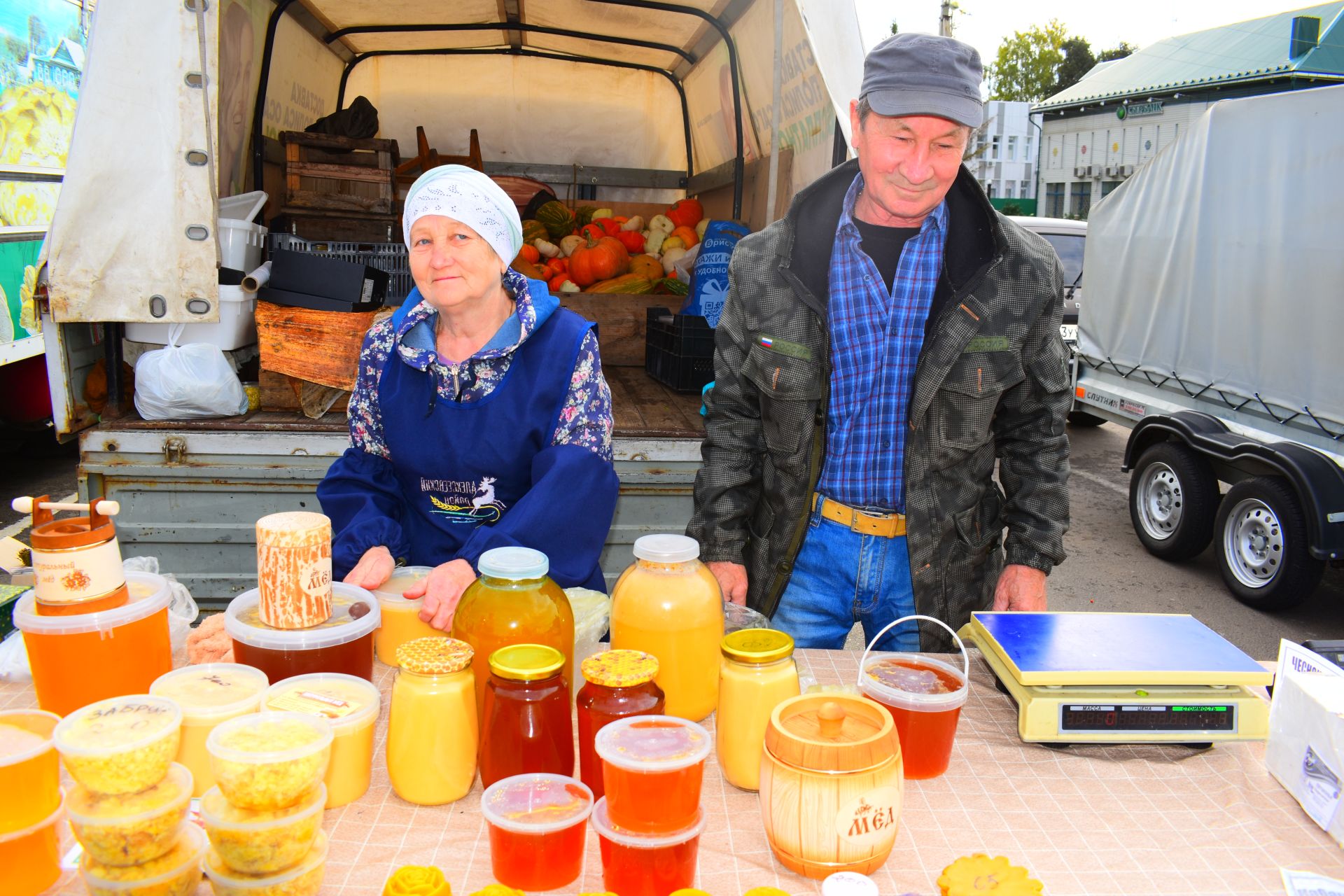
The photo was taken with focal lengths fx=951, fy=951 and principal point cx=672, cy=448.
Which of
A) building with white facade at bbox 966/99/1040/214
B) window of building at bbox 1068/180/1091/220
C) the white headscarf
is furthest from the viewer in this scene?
building with white facade at bbox 966/99/1040/214

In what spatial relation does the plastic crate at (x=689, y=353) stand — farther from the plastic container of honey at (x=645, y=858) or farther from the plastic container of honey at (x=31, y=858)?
the plastic container of honey at (x=31, y=858)

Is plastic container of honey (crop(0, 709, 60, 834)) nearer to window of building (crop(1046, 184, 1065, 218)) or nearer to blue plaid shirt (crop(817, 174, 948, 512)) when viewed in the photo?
blue plaid shirt (crop(817, 174, 948, 512))

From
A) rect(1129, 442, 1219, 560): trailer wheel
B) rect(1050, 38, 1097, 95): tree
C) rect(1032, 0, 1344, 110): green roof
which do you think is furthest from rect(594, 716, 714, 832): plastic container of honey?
rect(1050, 38, 1097, 95): tree

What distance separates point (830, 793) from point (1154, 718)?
0.77 metres

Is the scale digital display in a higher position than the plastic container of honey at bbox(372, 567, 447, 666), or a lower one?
lower

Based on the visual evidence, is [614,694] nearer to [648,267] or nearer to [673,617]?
[673,617]

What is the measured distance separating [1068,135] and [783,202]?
88.0 ft

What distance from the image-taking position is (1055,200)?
3045cm

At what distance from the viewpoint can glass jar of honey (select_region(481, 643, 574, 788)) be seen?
4.55 feet

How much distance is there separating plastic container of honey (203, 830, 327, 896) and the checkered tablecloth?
3.1 inches

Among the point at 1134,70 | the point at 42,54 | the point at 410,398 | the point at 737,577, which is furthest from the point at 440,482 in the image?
the point at 1134,70

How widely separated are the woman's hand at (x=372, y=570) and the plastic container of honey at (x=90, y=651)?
1.21 ft

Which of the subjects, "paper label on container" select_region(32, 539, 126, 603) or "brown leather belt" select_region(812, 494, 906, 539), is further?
"brown leather belt" select_region(812, 494, 906, 539)

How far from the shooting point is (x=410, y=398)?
241cm
